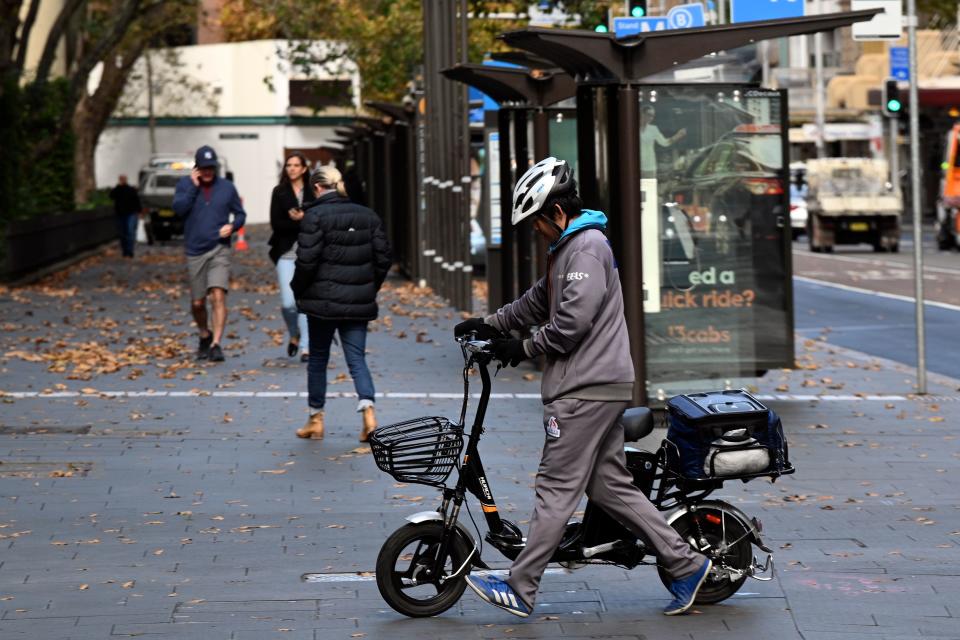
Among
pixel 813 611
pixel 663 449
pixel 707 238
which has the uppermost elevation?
pixel 707 238

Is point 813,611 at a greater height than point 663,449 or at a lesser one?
lesser

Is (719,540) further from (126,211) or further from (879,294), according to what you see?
(126,211)

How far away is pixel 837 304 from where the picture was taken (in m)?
24.2

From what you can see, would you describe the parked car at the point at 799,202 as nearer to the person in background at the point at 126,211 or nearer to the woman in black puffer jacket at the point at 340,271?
the person in background at the point at 126,211

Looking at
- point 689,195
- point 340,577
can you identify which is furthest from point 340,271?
point 340,577

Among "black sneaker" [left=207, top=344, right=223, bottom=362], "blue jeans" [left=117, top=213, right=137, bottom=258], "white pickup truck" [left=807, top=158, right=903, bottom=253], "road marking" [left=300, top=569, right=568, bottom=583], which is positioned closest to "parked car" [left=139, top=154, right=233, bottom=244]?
"blue jeans" [left=117, top=213, right=137, bottom=258]

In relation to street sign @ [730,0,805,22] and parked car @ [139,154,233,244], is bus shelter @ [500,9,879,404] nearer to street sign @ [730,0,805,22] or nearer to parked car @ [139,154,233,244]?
street sign @ [730,0,805,22]

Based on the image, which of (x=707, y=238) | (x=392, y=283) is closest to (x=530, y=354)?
(x=707, y=238)

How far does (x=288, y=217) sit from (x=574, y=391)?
872 centimetres

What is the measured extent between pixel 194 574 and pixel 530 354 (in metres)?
1.93

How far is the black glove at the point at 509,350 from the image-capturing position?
631 centimetres

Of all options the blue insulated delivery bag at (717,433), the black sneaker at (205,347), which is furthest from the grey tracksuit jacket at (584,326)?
the black sneaker at (205,347)

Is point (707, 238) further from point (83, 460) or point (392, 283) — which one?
point (392, 283)

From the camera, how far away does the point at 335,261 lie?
10836mm
